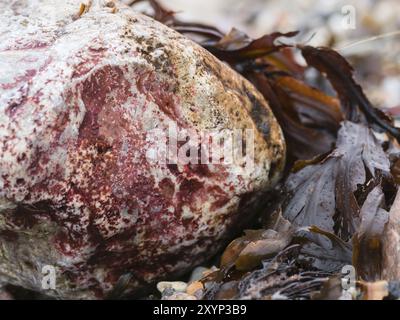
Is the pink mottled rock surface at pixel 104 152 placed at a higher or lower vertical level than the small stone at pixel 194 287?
higher

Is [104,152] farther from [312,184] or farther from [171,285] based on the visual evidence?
[312,184]

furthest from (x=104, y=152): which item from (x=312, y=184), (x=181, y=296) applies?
(x=312, y=184)

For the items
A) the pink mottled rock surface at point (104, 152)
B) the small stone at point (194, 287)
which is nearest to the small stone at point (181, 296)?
the small stone at point (194, 287)

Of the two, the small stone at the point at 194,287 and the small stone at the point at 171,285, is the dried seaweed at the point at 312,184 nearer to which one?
the small stone at the point at 194,287

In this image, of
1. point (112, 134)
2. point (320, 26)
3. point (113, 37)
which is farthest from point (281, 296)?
point (320, 26)

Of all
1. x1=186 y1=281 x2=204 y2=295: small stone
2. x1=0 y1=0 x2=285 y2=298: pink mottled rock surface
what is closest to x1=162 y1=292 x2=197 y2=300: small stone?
x1=186 y1=281 x2=204 y2=295: small stone

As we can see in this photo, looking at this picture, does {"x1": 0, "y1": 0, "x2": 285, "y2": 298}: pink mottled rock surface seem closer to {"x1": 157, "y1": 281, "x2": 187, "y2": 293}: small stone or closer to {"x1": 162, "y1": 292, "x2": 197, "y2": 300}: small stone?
{"x1": 157, "y1": 281, "x2": 187, "y2": 293}: small stone

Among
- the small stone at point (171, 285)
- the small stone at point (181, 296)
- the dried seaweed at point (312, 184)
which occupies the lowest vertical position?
the small stone at point (181, 296)

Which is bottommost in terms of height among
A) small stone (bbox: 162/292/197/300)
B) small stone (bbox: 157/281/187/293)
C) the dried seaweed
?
small stone (bbox: 162/292/197/300)

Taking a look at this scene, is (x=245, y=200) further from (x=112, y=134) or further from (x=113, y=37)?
(x=113, y=37)
